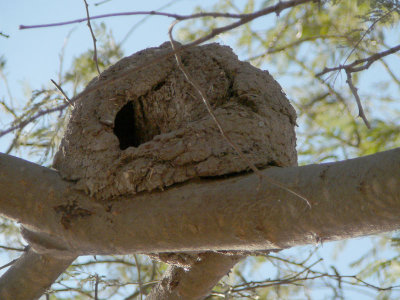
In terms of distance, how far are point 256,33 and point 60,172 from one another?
143 inches

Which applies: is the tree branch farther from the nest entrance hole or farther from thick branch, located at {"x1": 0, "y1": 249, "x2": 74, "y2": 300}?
the nest entrance hole

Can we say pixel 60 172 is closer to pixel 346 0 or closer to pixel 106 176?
pixel 106 176

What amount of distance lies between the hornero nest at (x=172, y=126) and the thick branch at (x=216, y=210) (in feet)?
0.36

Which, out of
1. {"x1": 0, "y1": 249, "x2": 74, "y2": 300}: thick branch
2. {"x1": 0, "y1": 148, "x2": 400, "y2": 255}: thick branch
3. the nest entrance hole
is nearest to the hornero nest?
the nest entrance hole

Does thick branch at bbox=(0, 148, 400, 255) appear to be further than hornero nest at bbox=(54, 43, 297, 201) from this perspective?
No

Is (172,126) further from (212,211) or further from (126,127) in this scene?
(212,211)

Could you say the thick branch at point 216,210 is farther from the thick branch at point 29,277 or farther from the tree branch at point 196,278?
the tree branch at point 196,278

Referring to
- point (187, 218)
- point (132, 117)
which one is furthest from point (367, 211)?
point (132, 117)

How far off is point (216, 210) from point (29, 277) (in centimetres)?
156

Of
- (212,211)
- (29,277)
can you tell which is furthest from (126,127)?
(212,211)

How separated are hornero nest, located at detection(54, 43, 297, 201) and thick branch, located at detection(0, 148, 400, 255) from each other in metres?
0.11

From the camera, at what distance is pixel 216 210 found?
7.55 ft

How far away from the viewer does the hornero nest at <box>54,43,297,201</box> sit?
2656mm

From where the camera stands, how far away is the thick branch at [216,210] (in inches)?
77.7
